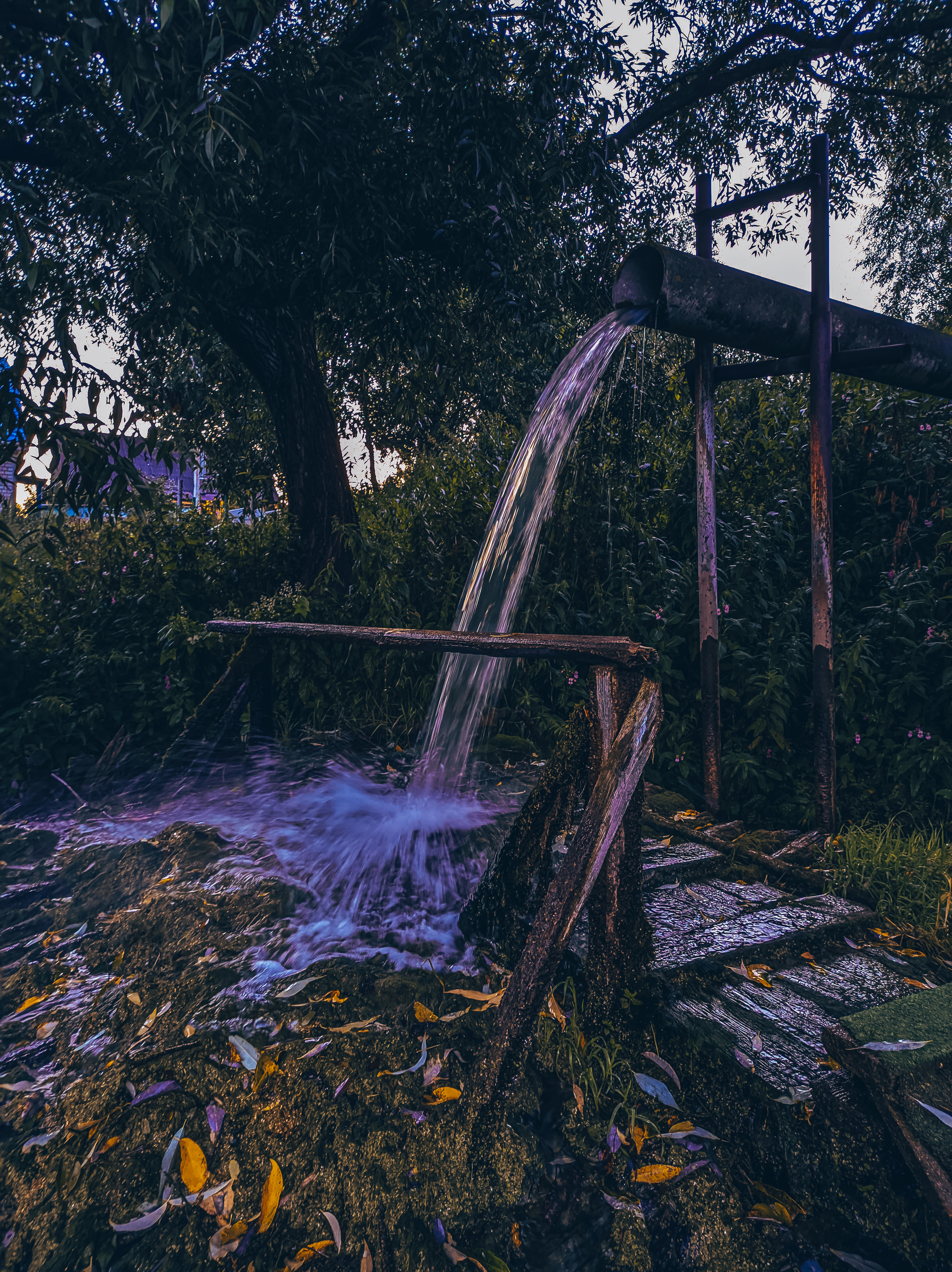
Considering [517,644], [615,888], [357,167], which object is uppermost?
[357,167]

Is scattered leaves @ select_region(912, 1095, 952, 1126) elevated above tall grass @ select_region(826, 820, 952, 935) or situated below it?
above

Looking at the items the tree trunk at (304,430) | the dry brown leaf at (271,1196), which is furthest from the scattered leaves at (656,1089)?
the tree trunk at (304,430)

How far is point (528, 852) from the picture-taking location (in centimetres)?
235

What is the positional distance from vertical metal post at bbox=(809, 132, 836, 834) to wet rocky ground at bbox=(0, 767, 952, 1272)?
0.91 meters

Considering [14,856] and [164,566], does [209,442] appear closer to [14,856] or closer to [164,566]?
[164,566]

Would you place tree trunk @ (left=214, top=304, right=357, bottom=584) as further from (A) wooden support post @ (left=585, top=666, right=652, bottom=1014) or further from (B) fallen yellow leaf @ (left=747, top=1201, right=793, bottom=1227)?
(B) fallen yellow leaf @ (left=747, top=1201, right=793, bottom=1227)

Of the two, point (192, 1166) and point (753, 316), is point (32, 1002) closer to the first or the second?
point (192, 1166)

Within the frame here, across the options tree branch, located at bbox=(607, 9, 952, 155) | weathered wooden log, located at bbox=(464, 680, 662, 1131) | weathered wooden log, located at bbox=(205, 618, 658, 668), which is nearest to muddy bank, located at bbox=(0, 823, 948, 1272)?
weathered wooden log, located at bbox=(464, 680, 662, 1131)

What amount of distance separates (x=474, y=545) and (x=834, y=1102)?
4.24 m

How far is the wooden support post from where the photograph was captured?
79.8 inches

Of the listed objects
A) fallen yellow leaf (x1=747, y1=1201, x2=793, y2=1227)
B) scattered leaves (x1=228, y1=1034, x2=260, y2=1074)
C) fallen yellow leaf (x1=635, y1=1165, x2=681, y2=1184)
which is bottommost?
fallen yellow leaf (x1=747, y1=1201, x2=793, y2=1227)

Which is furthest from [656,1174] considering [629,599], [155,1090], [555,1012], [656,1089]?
[629,599]

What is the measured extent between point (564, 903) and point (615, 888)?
334 millimetres

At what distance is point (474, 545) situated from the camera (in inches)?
212
